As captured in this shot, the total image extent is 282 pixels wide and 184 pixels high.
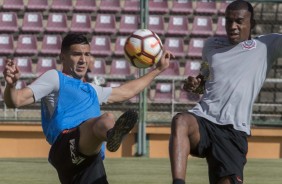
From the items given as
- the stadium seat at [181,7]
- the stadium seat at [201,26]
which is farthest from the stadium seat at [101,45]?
the stadium seat at [201,26]

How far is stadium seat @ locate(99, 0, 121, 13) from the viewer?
1786 cm

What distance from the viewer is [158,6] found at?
1798 centimetres

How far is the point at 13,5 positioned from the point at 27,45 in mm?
1212

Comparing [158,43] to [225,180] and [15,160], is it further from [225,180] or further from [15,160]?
[15,160]

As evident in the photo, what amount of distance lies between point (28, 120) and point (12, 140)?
Answer: 0.45 meters

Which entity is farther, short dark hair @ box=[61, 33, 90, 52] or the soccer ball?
the soccer ball

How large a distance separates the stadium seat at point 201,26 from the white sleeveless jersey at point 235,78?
11478mm

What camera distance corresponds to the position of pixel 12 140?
45.0 ft

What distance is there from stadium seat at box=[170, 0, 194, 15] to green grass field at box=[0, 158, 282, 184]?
6.24m

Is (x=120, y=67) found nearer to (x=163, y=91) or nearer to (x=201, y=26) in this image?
(x=201, y=26)

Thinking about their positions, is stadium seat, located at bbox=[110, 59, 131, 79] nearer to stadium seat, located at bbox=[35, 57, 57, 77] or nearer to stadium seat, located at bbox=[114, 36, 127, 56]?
stadium seat, located at bbox=[114, 36, 127, 56]

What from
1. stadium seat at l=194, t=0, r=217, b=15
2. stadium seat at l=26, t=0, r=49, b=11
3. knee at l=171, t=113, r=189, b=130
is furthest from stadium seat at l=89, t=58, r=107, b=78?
knee at l=171, t=113, r=189, b=130

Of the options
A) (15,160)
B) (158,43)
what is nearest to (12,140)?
(15,160)

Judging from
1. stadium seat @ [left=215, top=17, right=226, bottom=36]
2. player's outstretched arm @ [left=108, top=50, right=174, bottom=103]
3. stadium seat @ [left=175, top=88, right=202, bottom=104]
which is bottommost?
stadium seat @ [left=175, top=88, right=202, bottom=104]
